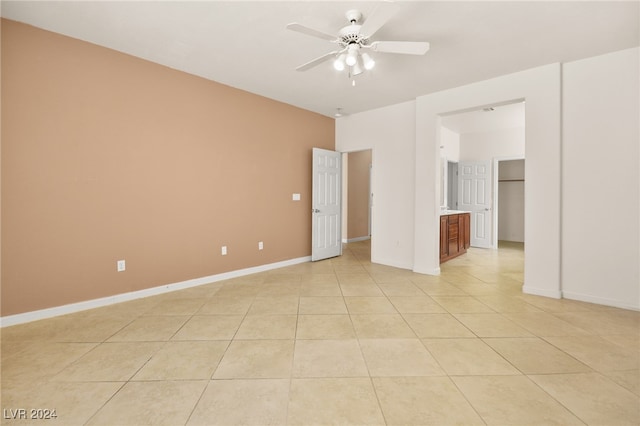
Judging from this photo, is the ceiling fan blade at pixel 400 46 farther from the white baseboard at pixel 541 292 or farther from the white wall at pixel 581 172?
the white baseboard at pixel 541 292

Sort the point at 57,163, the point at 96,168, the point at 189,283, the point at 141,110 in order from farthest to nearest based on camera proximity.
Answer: the point at 189,283 → the point at 141,110 → the point at 96,168 → the point at 57,163

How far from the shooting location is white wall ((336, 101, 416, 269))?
191 inches

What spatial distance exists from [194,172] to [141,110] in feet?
3.06

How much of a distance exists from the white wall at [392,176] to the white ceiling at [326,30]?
1075 mm

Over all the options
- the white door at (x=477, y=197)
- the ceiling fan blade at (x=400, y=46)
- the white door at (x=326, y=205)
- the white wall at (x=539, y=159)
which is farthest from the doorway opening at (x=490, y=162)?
the ceiling fan blade at (x=400, y=46)

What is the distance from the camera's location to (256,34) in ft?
9.38

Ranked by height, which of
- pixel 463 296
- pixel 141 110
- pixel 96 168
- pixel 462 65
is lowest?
pixel 463 296

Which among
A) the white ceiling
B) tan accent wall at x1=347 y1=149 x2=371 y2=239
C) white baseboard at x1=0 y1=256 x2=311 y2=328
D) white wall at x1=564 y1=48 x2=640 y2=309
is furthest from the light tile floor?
tan accent wall at x1=347 y1=149 x2=371 y2=239

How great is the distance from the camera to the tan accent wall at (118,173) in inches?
107

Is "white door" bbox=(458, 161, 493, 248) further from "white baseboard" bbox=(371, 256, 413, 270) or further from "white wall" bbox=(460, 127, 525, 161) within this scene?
"white baseboard" bbox=(371, 256, 413, 270)

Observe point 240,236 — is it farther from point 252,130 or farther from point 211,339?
point 211,339

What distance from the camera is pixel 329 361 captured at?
6.89 feet

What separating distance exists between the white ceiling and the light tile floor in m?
2.83

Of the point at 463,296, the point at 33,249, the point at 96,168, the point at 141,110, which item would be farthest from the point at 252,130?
the point at 463,296
